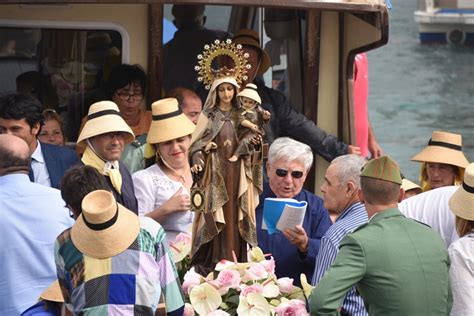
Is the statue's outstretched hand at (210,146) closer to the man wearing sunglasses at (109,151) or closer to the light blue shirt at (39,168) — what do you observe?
the man wearing sunglasses at (109,151)

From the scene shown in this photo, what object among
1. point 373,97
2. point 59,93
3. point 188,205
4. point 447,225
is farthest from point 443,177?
point 373,97

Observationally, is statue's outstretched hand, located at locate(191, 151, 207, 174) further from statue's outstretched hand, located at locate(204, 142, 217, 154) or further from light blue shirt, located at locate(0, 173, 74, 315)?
light blue shirt, located at locate(0, 173, 74, 315)

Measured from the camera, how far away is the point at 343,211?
7.50 metres

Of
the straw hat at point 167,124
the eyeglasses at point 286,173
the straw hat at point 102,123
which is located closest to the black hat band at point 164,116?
the straw hat at point 167,124

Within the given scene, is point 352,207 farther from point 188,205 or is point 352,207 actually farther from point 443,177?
point 443,177

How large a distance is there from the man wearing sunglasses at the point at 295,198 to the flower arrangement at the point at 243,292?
1.25 ft

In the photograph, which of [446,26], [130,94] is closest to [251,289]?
[130,94]

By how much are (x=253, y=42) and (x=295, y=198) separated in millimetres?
1623

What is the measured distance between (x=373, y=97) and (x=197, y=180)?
27459 mm

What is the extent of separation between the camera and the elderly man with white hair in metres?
7.12

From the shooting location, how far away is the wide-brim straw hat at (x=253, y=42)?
934 centimetres

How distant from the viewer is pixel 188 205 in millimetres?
8203

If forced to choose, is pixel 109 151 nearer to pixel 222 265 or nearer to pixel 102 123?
pixel 102 123

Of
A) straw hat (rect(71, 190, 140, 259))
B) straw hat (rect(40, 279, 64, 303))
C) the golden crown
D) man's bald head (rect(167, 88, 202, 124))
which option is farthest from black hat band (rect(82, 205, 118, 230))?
man's bald head (rect(167, 88, 202, 124))
